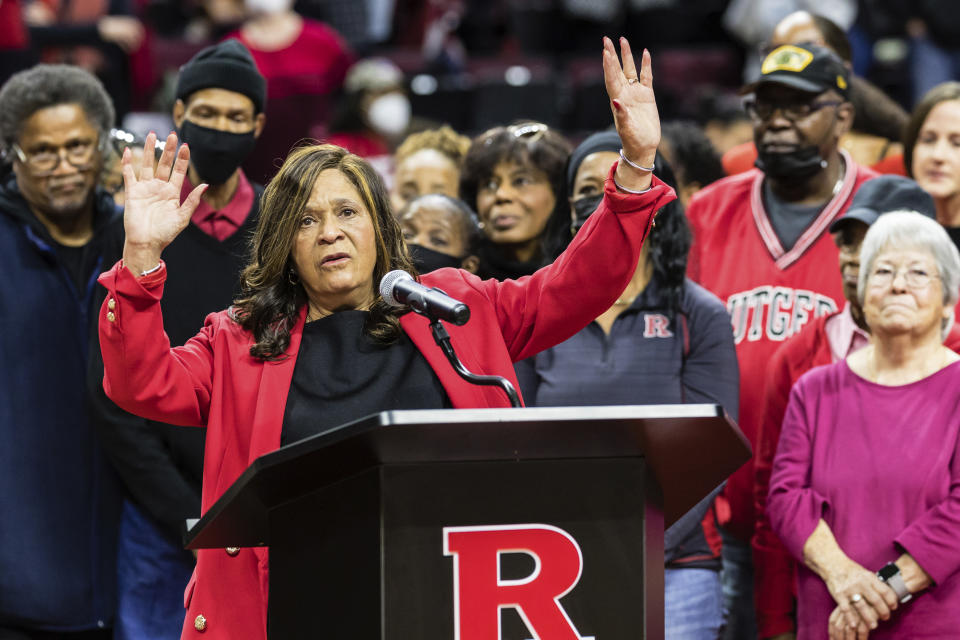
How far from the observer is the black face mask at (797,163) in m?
4.48

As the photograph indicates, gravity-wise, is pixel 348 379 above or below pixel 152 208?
below

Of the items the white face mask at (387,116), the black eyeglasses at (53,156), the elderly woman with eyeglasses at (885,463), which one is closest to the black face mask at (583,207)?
the elderly woman with eyeglasses at (885,463)

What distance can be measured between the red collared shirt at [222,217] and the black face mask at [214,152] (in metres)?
0.07

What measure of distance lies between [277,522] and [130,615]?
1.65 meters

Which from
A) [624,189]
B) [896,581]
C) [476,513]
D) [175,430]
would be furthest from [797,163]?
[476,513]

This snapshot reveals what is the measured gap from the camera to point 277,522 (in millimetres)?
2391

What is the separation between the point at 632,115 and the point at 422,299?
0.58 metres

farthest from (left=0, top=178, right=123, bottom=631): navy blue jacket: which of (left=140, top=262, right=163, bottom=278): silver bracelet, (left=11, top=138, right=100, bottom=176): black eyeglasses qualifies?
(left=140, top=262, right=163, bottom=278): silver bracelet

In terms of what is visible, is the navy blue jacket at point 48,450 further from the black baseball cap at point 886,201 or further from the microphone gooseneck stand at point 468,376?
the black baseball cap at point 886,201

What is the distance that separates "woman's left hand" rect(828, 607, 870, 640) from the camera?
11.2 feet

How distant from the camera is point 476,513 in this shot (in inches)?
86.7

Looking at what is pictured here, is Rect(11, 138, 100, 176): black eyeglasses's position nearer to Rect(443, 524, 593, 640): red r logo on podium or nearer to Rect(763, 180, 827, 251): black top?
Rect(763, 180, 827, 251): black top

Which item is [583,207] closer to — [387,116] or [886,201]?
[886,201]

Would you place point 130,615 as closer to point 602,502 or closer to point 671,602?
point 671,602
